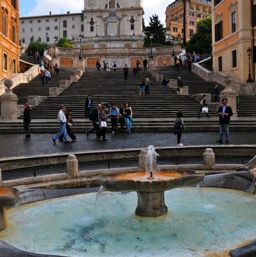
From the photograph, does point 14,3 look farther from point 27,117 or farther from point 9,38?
point 27,117

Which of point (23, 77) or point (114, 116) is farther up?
point (23, 77)

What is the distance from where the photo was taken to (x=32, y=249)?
5316mm

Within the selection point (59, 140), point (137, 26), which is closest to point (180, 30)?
point (137, 26)

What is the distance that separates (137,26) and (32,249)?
308ft

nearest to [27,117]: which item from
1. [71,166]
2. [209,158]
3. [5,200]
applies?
[71,166]

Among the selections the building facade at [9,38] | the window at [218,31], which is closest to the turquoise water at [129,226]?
the building facade at [9,38]

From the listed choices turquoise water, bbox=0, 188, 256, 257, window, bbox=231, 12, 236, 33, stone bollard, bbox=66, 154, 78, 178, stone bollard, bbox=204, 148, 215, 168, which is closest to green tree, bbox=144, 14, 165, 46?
window, bbox=231, 12, 236, 33

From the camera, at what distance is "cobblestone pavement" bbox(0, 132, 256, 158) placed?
1342cm

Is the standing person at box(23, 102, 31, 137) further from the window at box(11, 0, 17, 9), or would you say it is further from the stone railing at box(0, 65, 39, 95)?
the window at box(11, 0, 17, 9)

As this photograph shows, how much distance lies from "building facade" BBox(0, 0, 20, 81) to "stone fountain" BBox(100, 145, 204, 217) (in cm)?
3263

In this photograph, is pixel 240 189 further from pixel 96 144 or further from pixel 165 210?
pixel 96 144

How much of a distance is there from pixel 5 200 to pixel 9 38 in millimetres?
37525

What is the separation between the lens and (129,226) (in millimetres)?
6145

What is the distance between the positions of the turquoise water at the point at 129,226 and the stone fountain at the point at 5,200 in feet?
0.53
